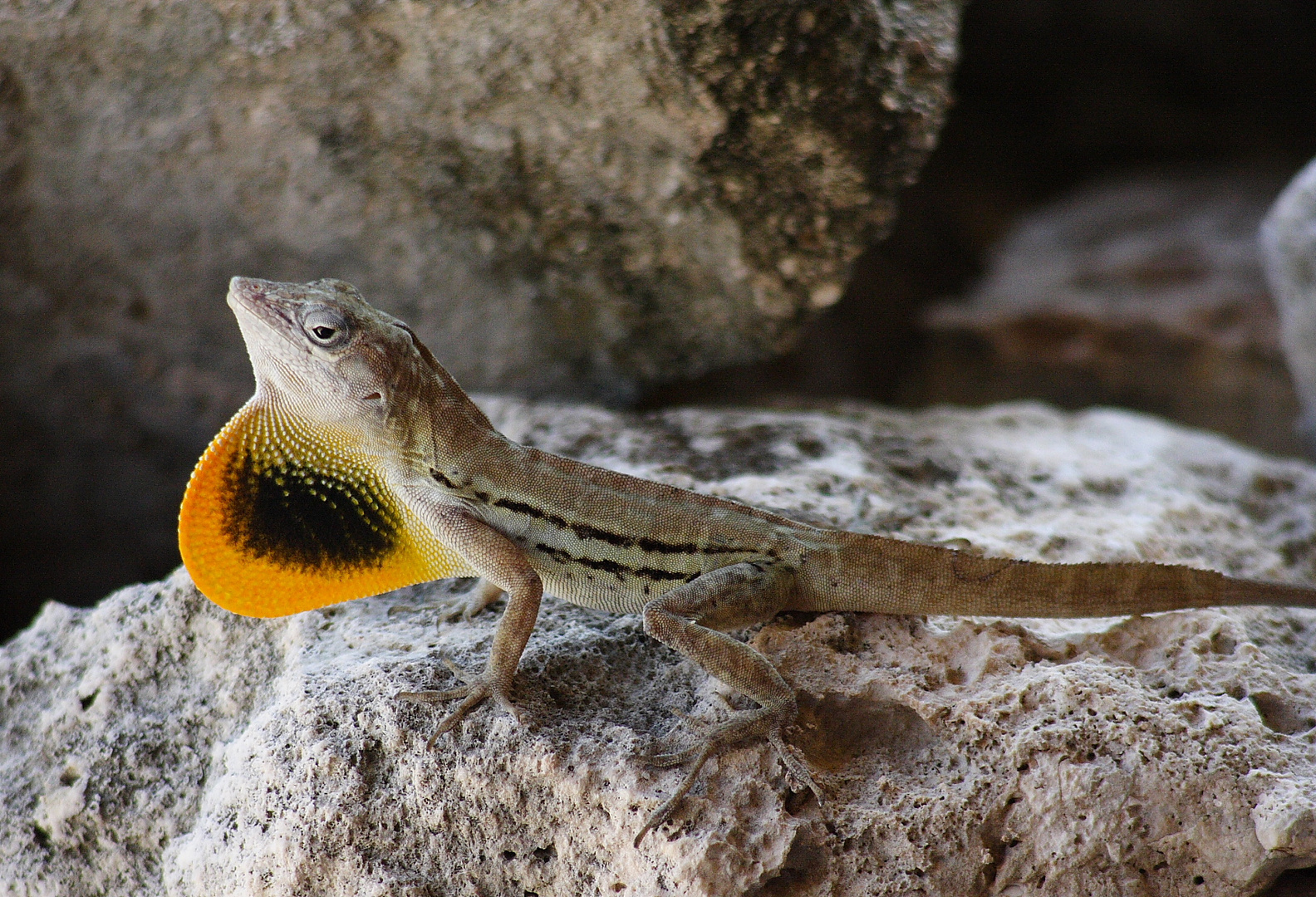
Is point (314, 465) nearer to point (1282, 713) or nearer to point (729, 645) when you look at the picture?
point (729, 645)

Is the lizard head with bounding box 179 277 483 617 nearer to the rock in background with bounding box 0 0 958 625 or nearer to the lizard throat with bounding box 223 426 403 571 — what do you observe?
the lizard throat with bounding box 223 426 403 571

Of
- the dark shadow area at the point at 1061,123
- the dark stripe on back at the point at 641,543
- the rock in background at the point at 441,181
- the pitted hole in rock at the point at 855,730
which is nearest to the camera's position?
the pitted hole in rock at the point at 855,730

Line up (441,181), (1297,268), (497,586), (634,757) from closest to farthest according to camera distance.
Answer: (634,757), (497,586), (441,181), (1297,268)

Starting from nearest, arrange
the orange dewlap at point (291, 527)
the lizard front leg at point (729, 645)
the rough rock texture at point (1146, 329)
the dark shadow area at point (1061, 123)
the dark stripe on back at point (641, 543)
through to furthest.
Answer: the lizard front leg at point (729, 645), the orange dewlap at point (291, 527), the dark stripe on back at point (641, 543), the rough rock texture at point (1146, 329), the dark shadow area at point (1061, 123)

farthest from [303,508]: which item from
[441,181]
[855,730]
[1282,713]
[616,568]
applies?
[1282,713]

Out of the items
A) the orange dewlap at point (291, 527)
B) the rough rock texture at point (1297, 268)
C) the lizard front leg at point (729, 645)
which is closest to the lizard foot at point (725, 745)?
the lizard front leg at point (729, 645)

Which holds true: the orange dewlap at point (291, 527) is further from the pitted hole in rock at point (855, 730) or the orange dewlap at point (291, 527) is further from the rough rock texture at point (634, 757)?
the pitted hole in rock at point (855, 730)

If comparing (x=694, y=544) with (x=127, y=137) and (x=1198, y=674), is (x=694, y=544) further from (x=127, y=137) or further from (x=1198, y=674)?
(x=127, y=137)

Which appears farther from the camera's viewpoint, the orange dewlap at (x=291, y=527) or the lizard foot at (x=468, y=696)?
the orange dewlap at (x=291, y=527)

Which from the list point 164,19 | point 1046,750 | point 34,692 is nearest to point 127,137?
point 164,19
